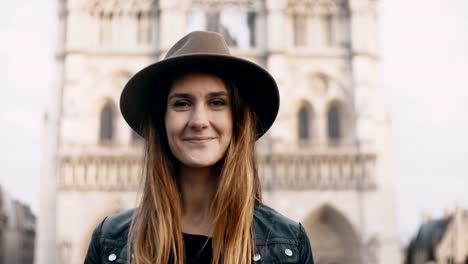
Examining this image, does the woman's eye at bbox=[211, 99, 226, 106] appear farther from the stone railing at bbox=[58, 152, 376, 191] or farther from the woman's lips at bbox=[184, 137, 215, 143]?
the stone railing at bbox=[58, 152, 376, 191]

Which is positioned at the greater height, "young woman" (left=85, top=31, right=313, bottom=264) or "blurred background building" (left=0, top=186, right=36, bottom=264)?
"young woman" (left=85, top=31, right=313, bottom=264)

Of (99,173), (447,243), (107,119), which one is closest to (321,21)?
(107,119)

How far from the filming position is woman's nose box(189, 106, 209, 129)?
2.23 metres

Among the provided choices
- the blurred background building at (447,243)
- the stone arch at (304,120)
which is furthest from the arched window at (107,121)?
the blurred background building at (447,243)

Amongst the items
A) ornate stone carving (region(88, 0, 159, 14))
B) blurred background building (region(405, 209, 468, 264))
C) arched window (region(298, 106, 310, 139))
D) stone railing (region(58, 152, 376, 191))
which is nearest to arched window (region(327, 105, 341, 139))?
arched window (region(298, 106, 310, 139))

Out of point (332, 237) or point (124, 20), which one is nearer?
point (332, 237)

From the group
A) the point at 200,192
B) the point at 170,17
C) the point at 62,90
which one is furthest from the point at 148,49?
the point at 200,192

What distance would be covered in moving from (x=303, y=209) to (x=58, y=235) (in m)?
9.08

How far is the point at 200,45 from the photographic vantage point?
227 cm

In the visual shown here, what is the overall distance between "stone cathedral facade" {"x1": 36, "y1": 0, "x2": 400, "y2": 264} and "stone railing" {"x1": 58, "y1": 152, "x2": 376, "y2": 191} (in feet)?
0.12

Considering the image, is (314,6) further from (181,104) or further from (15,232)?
(181,104)

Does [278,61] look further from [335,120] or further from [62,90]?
[62,90]

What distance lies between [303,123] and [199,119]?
2539 centimetres

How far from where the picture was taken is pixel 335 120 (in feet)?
90.2
